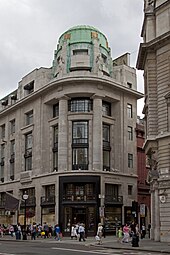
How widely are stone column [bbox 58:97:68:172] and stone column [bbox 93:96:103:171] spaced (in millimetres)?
3684

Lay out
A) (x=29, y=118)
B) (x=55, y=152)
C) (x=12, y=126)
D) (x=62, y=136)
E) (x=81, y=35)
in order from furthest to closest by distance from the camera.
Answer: (x=12, y=126) < (x=29, y=118) < (x=81, y=35) < (x=55, y=152) < (x=62, y=136)

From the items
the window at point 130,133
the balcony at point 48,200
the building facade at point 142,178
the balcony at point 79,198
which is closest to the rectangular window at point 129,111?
the window at point 130,133

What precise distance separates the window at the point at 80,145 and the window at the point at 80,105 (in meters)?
1.74

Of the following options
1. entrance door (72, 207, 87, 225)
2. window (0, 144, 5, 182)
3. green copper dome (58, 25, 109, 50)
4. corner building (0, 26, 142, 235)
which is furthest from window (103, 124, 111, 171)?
window (0, 144, 5, 182)

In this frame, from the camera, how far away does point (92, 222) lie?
55375mm

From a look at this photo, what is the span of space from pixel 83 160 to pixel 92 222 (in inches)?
307

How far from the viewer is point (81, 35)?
202 feet

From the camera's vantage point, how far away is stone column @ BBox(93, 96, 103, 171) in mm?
56969

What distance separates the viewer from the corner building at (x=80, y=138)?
184ft

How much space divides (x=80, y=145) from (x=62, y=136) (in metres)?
2.56

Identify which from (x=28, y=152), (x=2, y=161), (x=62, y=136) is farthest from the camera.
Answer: (x=2, y=161)

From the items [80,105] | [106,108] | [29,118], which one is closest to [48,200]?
[80,105]

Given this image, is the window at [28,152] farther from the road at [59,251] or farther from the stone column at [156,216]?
the road at [59,251]

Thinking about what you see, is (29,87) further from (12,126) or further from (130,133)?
(130,133)
